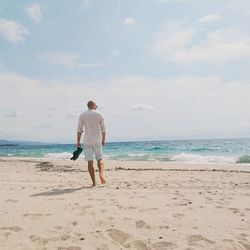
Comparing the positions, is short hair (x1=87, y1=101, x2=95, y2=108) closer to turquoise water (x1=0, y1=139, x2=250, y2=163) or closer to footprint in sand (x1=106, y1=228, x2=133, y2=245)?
footprint in sand (x1=106, y1=228, x2=133, y2=245)

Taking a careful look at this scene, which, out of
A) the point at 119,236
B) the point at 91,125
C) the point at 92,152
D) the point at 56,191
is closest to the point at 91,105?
the point at 91,125

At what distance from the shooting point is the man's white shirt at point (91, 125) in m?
7.88

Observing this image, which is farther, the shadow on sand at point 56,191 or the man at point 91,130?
the man at point 91,130

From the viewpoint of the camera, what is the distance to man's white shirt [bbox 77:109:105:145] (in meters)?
7.88

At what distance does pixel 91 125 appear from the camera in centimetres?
791

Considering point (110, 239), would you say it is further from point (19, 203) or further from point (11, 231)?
point (19, 203)

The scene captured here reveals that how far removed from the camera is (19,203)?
5578 millimetres

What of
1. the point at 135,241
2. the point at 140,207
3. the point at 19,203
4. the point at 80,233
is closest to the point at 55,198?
the point at 19,203

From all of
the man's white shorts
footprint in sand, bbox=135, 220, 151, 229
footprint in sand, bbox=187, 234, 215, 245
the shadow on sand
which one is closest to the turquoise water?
the man's white shorts

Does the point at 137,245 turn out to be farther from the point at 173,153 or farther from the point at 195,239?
the point at 173,153

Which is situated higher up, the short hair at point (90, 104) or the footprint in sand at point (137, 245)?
the short hair at point (90, 104)

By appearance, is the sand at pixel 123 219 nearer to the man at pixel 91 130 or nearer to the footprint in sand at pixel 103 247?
the footprint in sand at pixel 103 247

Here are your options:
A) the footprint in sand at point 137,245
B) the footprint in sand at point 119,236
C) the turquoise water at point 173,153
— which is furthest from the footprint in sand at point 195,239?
the turquoise water at point 173,153

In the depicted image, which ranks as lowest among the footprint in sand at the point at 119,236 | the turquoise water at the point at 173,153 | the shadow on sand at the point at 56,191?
the turquoise water at the point at 173,153
